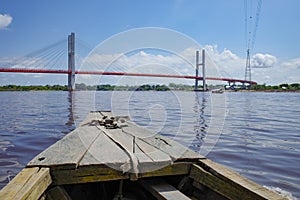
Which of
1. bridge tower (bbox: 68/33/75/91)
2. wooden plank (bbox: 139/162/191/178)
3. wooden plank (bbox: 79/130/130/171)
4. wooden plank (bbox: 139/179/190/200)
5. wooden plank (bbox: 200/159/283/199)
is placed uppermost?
bridge tower (bbox: 68/33/75/91)

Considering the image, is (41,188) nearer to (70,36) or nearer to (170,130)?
(170,130)

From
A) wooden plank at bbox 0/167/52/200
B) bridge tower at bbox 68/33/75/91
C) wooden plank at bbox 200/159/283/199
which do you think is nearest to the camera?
wooden plank at bbox 0/167/52/200

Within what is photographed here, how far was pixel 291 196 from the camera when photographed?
2.77m

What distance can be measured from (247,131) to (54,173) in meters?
5.88

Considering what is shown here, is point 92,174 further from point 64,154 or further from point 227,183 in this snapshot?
point 227,183

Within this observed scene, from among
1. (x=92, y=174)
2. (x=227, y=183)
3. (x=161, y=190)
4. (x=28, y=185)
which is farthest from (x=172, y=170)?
(x=28, y=185)

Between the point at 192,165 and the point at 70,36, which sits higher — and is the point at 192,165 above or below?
below

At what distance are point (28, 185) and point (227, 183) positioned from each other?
3.66ft

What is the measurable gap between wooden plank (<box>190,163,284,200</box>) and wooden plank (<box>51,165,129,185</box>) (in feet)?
1.64

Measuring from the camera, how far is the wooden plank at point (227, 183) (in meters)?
1.45

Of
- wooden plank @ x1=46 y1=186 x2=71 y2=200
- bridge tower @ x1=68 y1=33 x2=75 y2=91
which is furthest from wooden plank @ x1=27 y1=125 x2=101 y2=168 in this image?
bridge tower @ x1=68 y1=33 x2=75 y2=91

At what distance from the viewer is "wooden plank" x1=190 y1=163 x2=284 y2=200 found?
1454 mm

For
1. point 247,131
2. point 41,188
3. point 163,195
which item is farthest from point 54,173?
point 247,131

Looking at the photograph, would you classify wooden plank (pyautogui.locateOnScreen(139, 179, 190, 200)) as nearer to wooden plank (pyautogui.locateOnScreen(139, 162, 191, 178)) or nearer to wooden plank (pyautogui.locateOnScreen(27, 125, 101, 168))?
wooden plank (pyautogui.locateOnScreen(139, 162, 191, 178))
